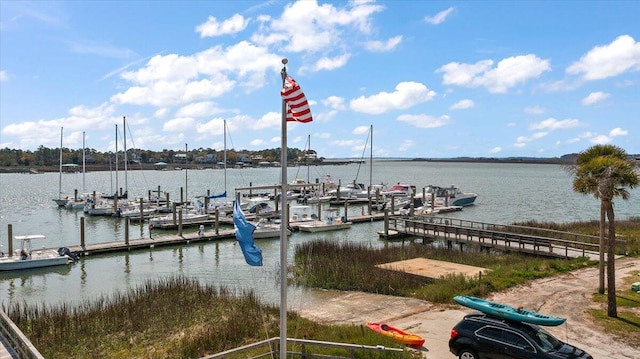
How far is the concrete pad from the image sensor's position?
27.8 m

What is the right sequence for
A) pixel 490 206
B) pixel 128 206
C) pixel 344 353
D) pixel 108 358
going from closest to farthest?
pixel 344 353, pixel 108 358, pixel 128 206, pixel 490 206

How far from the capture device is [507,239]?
36.2 metres

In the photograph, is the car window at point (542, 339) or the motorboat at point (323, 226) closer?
the car window at point (542, 339)

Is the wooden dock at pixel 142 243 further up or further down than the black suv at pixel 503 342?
further down

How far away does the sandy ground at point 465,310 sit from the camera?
55.0ft

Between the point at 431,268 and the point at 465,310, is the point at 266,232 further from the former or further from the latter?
the point at 465,310

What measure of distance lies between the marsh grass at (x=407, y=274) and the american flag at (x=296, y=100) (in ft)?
47.6

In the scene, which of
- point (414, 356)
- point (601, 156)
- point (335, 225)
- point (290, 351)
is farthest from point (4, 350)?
point (335, 225)

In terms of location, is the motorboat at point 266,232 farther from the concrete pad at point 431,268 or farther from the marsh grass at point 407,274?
the concrete pad at point 431,268

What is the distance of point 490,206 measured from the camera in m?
83.1

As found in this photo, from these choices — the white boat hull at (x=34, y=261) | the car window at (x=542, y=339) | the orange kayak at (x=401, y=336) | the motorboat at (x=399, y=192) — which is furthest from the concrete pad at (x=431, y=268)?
the motorboat at (x=399, y=192)

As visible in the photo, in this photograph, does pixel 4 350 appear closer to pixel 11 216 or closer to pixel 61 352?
pixel 61 352

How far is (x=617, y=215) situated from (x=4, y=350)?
248 ft

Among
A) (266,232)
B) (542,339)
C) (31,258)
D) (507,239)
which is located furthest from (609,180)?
(31,258)
